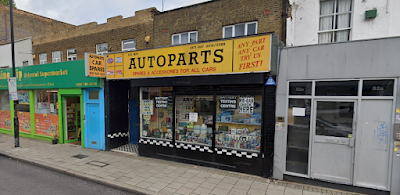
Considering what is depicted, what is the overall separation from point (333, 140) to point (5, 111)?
56.6 feet

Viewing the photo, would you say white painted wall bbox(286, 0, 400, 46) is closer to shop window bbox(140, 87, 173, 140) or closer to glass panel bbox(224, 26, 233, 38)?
glass panel bbox(224, 26, 233, 38)

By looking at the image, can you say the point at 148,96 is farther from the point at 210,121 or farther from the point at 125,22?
the point at 125,22

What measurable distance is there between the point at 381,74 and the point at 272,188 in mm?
3665

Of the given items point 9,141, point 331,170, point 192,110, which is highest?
point 192,110

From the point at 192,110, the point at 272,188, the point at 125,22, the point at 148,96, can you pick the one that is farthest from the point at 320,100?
the point at 125,22

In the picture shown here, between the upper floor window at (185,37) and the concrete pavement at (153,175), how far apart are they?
519cm

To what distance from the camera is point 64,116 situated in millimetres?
9133

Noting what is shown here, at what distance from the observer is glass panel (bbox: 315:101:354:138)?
4582 millimetres

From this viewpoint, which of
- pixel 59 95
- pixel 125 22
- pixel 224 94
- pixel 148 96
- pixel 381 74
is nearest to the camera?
pixel 381 74

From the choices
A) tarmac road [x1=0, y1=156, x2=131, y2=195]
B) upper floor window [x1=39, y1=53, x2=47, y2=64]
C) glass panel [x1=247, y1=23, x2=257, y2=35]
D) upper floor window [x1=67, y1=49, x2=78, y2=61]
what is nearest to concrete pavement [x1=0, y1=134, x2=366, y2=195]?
tarmac road [x1=0, y1=156, x2=131, y2=195]

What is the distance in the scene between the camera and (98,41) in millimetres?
10414

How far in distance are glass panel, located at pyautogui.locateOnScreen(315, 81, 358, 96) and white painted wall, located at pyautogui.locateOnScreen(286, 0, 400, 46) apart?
6.14ft

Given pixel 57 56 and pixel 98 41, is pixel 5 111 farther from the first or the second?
pixel 98 41

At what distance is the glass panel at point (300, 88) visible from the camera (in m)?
4.90
